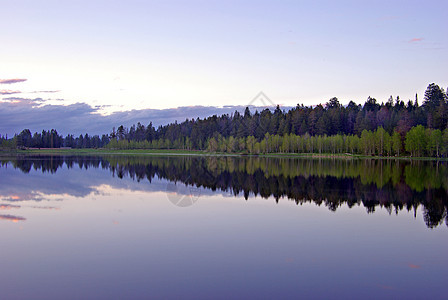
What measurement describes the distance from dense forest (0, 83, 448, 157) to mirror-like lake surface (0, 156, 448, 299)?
8855cm

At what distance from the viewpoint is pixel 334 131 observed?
6186 inches

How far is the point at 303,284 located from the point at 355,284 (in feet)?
4.88

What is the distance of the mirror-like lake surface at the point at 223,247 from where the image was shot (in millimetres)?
10727

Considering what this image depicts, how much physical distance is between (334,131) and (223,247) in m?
150

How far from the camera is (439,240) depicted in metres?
→ 16.0

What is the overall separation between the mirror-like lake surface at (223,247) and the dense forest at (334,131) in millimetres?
88550

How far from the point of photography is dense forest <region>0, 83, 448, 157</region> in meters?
110

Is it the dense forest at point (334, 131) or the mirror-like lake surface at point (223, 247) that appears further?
the dense forest at point (334, 131)

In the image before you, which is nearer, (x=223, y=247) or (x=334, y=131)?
(x=223, y=247)

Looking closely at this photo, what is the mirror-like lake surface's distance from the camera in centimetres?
1073

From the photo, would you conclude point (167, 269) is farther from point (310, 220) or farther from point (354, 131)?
point (354, 131)

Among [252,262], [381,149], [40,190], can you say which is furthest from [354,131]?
[252,262]

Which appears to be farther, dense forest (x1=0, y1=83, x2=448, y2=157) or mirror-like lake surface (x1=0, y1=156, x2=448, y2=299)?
dense forest (x1=0, y1=83, x2=448, y2=157)

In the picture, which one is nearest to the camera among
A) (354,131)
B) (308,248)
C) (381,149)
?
(308,248)
